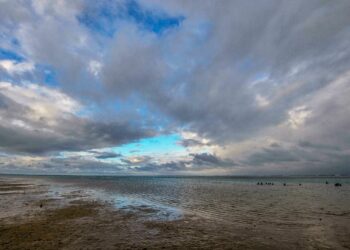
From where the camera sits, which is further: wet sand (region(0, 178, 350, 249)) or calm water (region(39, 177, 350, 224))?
calm water (region(39, 177, 350, 224))

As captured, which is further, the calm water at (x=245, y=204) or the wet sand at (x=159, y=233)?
the calm water at (x=245, y=204)

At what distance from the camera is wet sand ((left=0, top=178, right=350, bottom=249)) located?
15992mm

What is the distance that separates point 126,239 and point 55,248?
4.51 metres

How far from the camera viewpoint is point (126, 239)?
17.4 meters

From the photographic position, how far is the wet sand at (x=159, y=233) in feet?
52.5

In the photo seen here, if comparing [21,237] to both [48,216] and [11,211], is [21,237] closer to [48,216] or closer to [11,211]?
[48,216]

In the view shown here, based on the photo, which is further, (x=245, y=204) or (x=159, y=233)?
(x=245, y=204)

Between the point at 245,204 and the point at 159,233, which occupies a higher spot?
the point at 245,204

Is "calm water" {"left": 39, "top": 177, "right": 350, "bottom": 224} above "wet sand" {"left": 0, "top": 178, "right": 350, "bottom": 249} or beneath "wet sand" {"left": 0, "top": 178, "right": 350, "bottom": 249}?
above

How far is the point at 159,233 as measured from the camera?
1927cm

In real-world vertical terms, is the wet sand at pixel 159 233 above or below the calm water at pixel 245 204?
below

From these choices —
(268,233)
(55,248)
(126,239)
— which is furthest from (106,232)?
(268,233)

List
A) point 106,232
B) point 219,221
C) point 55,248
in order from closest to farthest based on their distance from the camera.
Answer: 1. point 55,248
2. point 106,232
3. point 219,221

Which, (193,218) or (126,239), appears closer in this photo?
(126,239)
